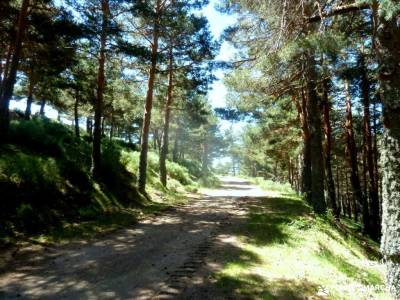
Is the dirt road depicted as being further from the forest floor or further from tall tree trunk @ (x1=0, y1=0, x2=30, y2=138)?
tall tree trunk @ (x1=0, y1=0, x2=30, y2=138)

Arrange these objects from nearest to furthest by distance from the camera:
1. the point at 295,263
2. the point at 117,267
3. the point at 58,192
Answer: the point at 117,267 < the point at 295,263 < the point at 58,192

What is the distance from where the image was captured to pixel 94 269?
276 inches

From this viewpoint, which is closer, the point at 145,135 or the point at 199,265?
the point at 199,265

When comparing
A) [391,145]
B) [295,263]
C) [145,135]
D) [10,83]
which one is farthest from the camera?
[145,135]

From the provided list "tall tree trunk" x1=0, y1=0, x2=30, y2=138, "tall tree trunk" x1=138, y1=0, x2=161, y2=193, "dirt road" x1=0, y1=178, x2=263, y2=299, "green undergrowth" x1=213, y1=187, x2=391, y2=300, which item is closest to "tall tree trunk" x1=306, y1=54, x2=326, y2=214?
"green undergrowth" x1=213, y1=187, x2=391, y2=300

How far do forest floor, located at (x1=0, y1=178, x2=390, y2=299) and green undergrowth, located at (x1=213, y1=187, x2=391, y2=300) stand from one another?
0.07 ft

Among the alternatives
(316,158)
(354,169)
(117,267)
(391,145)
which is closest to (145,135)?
(316,158)

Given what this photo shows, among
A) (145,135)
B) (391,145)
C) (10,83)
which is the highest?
(10,83)

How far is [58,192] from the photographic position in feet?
38.8

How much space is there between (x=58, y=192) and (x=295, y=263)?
317 inches

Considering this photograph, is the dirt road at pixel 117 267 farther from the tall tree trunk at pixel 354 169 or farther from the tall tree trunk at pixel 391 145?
the tall tree trunk at pixel 354 169

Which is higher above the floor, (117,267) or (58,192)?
(58,192)

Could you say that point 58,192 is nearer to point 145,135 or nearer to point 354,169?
point 145,135

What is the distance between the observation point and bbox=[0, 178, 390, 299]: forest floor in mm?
6094
